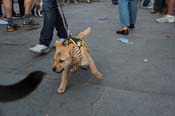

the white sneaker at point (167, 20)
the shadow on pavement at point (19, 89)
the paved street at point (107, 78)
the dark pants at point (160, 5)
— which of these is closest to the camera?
the shadow on pavement at point (19, 89)

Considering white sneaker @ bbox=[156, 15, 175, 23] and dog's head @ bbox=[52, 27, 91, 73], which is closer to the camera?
dog's head @ bbox=[52, 27, 91, 73]

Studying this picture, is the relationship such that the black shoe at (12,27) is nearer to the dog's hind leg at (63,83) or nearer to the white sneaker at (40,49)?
the white sneaker at (40,49)

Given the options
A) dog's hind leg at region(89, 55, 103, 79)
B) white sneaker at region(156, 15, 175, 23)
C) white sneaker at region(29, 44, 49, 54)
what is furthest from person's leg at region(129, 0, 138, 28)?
dog's hind leg at region(89, 55, 103, 79)

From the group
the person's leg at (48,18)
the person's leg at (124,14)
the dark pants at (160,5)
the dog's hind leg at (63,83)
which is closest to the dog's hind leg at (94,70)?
the dog's hind leg at (63,83)

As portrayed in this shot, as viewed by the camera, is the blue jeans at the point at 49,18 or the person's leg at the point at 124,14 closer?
the blue jeans at the point at 49,18

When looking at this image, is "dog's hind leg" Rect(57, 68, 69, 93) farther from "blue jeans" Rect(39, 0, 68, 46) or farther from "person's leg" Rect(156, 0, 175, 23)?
"person's leg" Rect(156, 0, 175, 23)

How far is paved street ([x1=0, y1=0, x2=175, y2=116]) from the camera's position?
9.70 ft

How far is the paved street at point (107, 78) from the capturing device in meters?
2.96

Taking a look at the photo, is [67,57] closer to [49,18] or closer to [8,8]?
[49,18]

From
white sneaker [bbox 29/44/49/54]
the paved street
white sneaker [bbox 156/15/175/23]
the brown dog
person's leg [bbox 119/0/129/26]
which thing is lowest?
the paved street

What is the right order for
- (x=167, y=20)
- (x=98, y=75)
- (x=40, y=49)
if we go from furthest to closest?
(x=167, y=20)
(x=40, y=49)
(x=98, y=75)

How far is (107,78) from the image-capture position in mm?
3650

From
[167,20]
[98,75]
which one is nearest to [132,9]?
[167,20]

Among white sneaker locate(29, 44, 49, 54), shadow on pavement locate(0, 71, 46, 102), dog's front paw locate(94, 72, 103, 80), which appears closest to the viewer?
shadow on pavement locate(0, 71, 46, 102)
